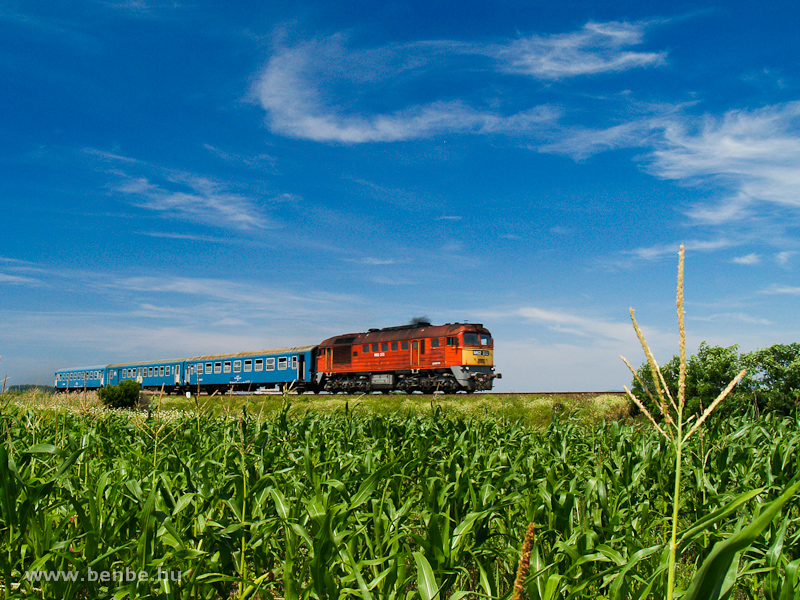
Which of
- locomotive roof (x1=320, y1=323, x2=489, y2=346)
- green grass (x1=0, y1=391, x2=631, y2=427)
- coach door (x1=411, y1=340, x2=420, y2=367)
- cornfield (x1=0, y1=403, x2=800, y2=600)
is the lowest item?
green grass (x1=0, y1=391, x2=631, y2=427)

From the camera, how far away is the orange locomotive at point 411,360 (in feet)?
89.2

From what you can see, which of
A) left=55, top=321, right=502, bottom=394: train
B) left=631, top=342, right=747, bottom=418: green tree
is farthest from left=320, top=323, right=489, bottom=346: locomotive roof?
left=631, top=342, right=747, bottom=418: green tree

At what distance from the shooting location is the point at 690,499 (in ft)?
20.1

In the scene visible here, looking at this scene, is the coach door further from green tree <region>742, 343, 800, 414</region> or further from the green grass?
green tree <region>742, 343, 800, 414</region>

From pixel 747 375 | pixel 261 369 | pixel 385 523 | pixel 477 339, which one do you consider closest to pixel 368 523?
pixel 385 523

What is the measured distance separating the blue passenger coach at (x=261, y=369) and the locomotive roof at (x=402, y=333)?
1.88m

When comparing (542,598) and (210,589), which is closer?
(542,598)

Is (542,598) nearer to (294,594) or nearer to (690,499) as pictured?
(294,594)

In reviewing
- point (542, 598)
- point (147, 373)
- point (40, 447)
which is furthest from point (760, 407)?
point (147, 373)

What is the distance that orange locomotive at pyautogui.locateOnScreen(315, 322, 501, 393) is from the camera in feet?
89.2

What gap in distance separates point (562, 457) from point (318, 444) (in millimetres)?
3174

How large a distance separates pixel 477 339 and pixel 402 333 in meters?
4.37

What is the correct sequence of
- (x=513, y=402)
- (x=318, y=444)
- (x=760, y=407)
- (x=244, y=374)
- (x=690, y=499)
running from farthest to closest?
(x=244, y=374)
(x=513, y=402)
(x=760, y=407)
(x=318, y=444)
(x=690, y=499)

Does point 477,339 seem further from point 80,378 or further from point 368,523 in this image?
point 80,378
